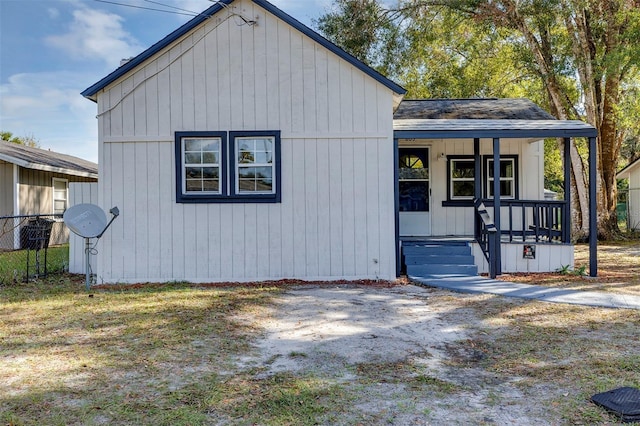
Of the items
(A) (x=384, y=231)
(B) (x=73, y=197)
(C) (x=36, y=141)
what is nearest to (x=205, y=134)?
(B) (x=73, y=197)

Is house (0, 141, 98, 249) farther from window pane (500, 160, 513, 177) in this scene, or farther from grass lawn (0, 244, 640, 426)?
window pane (500, 160, 513, 177)

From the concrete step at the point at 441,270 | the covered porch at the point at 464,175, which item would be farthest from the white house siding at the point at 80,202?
the covered porch at the point at 464,175

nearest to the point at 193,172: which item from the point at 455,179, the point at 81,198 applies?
the point at 81,198

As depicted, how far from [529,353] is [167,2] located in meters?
9.06

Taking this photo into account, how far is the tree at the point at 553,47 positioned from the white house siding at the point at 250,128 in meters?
7.60

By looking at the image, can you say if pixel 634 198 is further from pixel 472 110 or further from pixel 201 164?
pixel 201 164

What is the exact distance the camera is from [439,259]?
8617 mm

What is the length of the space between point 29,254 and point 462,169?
386 inches

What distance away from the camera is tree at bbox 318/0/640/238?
1359 cm

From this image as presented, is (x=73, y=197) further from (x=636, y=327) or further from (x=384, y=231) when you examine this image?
(x=636, y=327)

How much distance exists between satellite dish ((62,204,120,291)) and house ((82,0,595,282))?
608 millimetres

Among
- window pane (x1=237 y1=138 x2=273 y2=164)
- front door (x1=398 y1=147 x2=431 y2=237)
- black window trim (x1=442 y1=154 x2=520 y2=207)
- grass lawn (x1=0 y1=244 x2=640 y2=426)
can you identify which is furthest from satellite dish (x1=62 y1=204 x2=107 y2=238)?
black window trim (x1=442 y1=154 x2=520 y2=207)

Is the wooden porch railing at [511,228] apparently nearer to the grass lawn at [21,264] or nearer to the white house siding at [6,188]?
the grass lawn at [21,264]

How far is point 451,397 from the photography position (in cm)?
328
